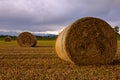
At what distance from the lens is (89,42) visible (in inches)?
412

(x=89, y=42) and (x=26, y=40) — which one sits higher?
(x=89, y=42)

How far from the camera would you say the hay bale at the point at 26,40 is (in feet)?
84.1

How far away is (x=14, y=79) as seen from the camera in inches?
285

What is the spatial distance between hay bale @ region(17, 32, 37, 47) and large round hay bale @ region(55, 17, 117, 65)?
15102 mm

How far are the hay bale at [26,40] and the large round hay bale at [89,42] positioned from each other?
49.5 feet

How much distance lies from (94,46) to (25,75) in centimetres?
355

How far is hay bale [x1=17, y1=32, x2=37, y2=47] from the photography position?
84.1 feet

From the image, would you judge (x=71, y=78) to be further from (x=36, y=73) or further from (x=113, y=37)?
(x=113, y=37)

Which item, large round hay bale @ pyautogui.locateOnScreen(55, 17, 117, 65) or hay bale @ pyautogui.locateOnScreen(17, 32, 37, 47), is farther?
hay bale @ pyautogui.locateOnScreen(17, 32, 37, 47)

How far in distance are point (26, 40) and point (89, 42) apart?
15.9 meters

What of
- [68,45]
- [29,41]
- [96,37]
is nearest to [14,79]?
[68,45]

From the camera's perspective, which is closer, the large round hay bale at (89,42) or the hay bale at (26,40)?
the large round hay bale at (89,42)

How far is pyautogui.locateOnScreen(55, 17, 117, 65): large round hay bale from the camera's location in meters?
10.3

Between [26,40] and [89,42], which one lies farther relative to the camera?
[26,40]
